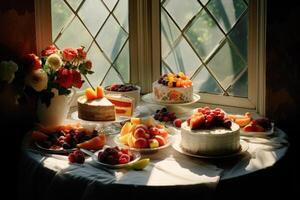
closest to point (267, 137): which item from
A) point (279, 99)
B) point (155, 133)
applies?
point (279, 99)

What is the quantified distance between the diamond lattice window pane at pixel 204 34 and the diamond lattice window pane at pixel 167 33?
0.24 feet

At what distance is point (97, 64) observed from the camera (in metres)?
2.68

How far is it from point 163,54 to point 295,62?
76 cm

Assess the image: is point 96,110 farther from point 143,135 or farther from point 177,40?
point 177,40

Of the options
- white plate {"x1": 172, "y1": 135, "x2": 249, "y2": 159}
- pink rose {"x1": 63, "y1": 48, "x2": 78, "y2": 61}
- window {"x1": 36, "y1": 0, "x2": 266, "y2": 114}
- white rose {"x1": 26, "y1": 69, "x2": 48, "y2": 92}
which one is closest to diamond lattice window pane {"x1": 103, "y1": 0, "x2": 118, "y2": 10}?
window {"x1": 36, "y1": 0, "x2": 266, "y2": 114}

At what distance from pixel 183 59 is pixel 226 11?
0.33 metres

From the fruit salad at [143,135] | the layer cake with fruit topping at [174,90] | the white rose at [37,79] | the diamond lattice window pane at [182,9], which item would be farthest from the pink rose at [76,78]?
the diamond lattice window pane at [182,9]

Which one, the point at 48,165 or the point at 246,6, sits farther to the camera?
the point at 246,6

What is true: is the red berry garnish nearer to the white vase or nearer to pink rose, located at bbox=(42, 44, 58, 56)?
the white vase

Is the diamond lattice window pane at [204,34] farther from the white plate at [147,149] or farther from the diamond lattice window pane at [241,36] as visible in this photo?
the white plate at [147,149]

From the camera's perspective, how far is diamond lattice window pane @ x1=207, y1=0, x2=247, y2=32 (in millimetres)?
2455

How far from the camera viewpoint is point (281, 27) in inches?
86.7

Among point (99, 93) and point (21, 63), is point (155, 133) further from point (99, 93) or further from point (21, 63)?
point (21, 63)

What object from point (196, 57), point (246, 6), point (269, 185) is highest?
point (246, 6)
